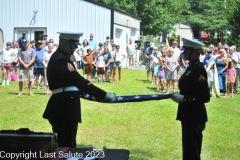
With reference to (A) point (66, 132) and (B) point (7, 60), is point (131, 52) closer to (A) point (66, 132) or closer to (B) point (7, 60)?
(B) point (7, 60)

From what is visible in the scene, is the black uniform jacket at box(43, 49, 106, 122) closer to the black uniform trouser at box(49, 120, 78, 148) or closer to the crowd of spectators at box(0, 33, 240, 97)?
the black uniform trouser at box(49, 120, 78, 148)

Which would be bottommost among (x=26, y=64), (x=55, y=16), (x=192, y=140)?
(x=192, y=140)

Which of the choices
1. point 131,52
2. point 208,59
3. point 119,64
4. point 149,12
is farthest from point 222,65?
point 149,12

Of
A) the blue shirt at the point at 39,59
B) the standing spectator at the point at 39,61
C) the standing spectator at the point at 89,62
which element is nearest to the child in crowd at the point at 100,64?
the standing spectator at the point at 89,62

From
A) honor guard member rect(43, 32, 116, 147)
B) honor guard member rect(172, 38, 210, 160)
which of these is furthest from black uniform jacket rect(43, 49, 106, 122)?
honor guard member rect(172, 38, 210, 160)

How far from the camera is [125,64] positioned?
34844mm

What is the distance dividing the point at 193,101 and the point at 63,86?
165 cm

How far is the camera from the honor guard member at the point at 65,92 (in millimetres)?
5922

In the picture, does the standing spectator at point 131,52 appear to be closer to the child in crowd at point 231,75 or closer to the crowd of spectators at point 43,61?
the crowd of spectators at point 43,61

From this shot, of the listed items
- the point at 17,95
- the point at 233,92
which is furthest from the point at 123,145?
the point at 233,92

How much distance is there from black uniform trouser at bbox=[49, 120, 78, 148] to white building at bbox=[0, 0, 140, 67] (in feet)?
86.5

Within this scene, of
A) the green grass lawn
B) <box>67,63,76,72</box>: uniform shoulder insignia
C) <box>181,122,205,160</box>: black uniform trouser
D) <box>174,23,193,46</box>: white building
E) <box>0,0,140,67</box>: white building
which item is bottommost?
the green grass lawn

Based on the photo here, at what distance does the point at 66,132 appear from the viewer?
6012 millimetres

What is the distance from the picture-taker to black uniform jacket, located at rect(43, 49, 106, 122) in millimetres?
5855
